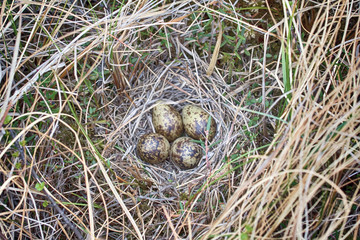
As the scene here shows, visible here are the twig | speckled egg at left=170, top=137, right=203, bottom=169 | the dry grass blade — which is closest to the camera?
the twig

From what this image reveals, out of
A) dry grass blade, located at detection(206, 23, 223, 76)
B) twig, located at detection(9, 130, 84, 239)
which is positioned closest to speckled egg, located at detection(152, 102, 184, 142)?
dry grass blade, located at detection(206, 23, 223, 76)

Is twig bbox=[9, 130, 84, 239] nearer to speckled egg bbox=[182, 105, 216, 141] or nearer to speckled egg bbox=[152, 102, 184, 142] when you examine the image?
speckled egg bbox=[152, 102, 184, 142]

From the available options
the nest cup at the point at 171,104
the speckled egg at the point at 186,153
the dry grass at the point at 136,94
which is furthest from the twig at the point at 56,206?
the speckled egg at the point at 186,153

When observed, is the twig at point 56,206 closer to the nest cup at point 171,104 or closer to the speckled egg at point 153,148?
the nest cup at point 171,104

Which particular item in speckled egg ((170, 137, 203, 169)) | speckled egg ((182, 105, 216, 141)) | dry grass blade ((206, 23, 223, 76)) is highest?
dry grass blade ((206, 23, 223, 76))

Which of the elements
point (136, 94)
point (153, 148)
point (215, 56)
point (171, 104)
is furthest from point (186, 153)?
point (215, 56)

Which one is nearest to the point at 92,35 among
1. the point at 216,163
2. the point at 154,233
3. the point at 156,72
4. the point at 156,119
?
the point at 156,72
